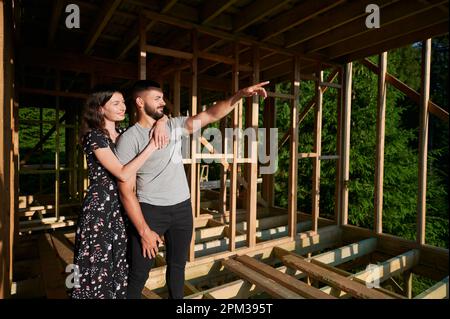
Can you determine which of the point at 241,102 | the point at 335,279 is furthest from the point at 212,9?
the point at 335,279

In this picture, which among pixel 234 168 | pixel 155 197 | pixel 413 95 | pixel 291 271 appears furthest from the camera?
pixel 413 95

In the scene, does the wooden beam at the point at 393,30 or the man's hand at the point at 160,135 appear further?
the wooden beam at the point at 393,30

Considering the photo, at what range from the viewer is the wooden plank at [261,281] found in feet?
9.75

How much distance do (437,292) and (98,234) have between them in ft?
11.4

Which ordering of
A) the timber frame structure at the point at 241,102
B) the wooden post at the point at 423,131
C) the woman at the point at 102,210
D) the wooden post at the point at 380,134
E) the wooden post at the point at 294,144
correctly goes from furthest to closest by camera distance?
the wooden post at the point at 380,134 → the wooden post at the point at 294,144 → the wooden post at the point at 423,131 → the timber frame structure at the point at 241,102 → the woman at the point at 102,210

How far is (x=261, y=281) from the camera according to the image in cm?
321

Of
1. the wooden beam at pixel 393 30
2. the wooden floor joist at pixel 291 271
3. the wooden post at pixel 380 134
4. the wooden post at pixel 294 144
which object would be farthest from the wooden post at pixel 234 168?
the wooden post at pixel 380 134

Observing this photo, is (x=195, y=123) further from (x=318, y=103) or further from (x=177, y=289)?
(x=318, y=103)

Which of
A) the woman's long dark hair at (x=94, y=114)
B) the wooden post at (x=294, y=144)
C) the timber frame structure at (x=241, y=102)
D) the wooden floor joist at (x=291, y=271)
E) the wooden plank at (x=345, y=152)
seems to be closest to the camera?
the woman's long dark hair at (x=94, y=114)

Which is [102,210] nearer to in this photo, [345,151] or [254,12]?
[254,12]

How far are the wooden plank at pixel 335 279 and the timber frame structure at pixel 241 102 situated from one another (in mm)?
13

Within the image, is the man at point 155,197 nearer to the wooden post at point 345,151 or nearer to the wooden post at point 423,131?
the wooden post at point 423,131
